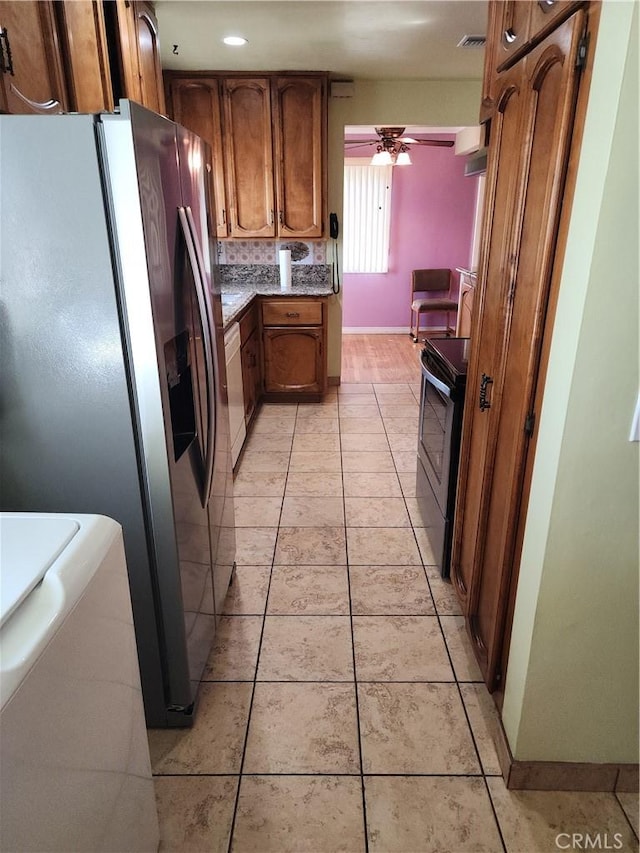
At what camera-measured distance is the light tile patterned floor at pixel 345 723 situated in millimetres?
1408

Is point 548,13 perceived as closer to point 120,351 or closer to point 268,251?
point 120,351

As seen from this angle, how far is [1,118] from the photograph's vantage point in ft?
3.85

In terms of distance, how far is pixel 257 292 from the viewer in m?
4.48

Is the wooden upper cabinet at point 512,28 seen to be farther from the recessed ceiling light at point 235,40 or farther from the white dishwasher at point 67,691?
the recessed ceiling light at point 235,40

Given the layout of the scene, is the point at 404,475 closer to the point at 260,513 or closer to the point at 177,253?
the point at 260,513

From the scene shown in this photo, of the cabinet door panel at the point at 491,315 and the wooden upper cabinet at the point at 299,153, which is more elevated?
the wooden upper cabinet at the point at 299,153

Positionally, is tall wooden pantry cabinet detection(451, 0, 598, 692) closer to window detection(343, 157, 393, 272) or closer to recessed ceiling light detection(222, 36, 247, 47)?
recessed ceiling light detection(222, 36, 247, 47)

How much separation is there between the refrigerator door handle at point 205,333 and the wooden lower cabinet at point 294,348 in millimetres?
2743

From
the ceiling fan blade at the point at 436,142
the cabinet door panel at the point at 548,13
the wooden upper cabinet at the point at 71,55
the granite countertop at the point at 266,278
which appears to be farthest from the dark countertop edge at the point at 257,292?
the ceiling fan blade at the point at 436,142

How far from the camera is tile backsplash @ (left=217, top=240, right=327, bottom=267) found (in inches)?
190

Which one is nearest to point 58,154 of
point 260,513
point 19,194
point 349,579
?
point 19,194

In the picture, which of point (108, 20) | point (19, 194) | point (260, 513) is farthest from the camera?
point (260, 513)

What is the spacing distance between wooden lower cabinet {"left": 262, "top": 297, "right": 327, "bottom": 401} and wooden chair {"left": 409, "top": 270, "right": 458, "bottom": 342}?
264cm

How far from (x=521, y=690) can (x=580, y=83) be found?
1424 mm
